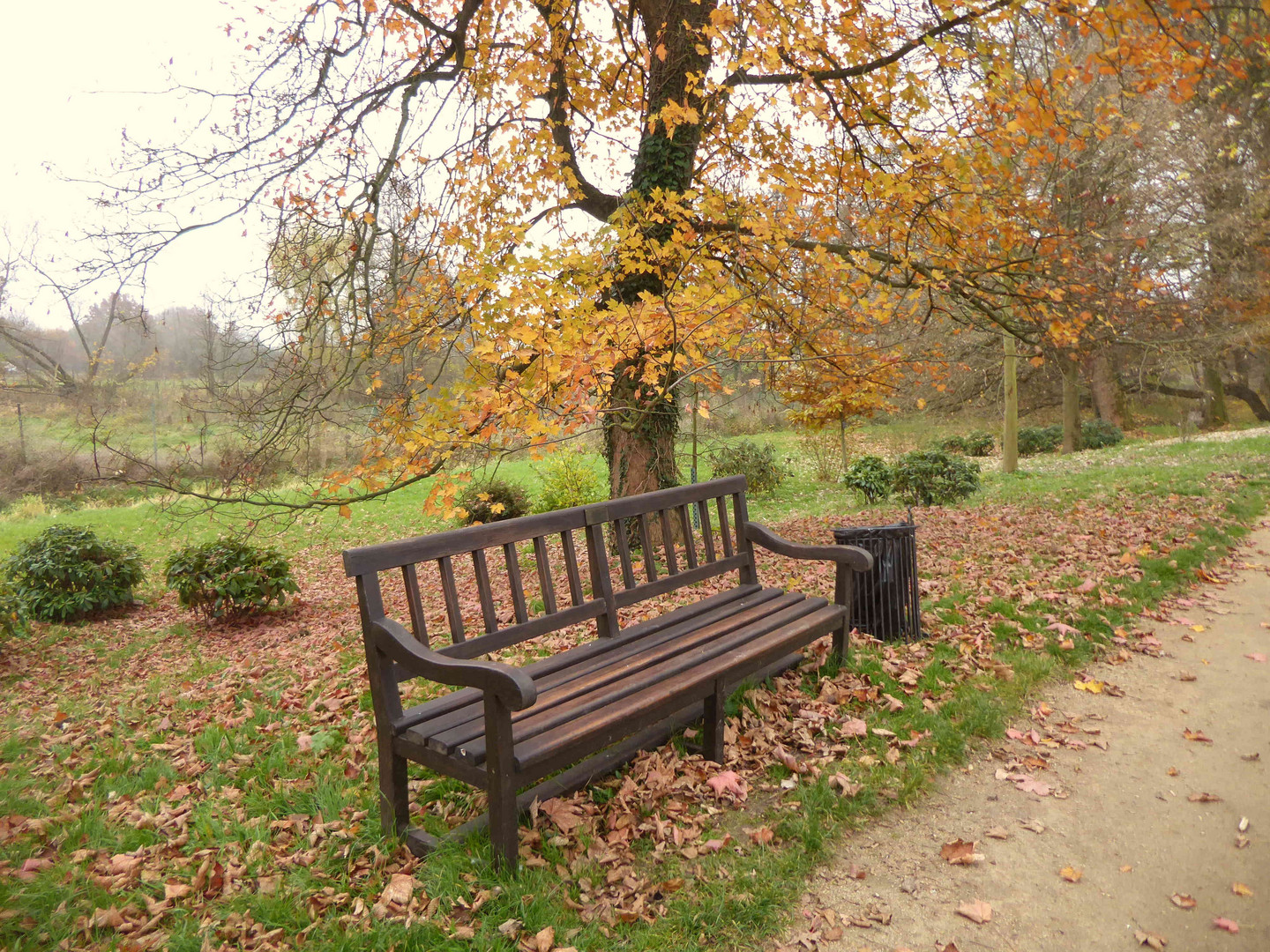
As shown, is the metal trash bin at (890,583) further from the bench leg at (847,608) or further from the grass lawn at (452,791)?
the bench leg at (847,608)

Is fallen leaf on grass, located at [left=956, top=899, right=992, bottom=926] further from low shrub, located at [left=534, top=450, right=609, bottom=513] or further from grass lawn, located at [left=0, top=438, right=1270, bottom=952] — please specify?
low shrub, located at [left=534, top=450, right=609, bottom=513]

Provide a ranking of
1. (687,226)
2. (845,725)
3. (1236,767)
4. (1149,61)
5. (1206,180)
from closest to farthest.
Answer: (1236,767) → (845,725) → (1149,61) → (687,226) → (1206,180)

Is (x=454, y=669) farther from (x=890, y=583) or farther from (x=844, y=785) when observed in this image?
(x=890, y=583)

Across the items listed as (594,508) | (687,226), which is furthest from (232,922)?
(687,226)

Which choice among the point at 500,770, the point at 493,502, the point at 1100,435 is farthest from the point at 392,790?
the point at 1100,435

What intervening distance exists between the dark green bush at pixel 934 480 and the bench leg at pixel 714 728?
8.53m

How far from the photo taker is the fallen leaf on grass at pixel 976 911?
→ 8.01ft

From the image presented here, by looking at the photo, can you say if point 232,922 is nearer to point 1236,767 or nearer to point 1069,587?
point 1236,767

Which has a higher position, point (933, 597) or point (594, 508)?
point (594, 508)

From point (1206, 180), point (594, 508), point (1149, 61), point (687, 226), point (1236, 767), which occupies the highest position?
point (1206, 180)

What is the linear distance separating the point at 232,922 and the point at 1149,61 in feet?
24.3

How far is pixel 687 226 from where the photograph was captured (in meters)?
6.11

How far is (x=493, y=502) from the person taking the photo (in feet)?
37.3

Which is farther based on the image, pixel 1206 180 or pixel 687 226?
pixel 1206 180
